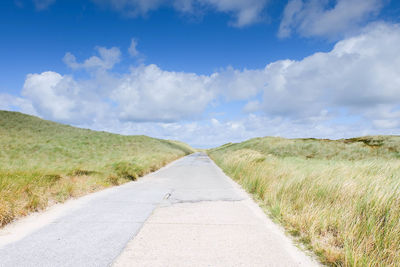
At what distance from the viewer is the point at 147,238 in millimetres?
4125

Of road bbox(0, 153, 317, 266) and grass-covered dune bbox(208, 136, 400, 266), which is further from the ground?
grass-covered dune bbox(208, 136, 400, 266)

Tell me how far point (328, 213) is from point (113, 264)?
4.09 meters

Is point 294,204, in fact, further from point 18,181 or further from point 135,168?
point 135,168

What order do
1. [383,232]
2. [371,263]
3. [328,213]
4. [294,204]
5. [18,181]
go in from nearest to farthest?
[371,263] → [383,232] → [328,213] → [294,204] → [18,181]

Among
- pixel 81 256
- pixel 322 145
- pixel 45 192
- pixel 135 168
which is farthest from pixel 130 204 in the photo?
pixel 322 145

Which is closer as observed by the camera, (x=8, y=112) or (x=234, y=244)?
(x=234, y=244)

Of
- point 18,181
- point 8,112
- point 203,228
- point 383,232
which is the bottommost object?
point 203,228

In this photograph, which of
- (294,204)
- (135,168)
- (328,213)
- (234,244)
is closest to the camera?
(234,244)

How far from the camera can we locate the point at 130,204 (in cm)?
677

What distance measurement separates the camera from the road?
3332 millimetres

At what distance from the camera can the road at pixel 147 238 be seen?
10.9ft

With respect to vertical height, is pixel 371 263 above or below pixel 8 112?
below

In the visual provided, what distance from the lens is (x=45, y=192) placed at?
22.1ft

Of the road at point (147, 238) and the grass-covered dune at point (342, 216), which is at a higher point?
the grass-covered dune at point (342, 216)
